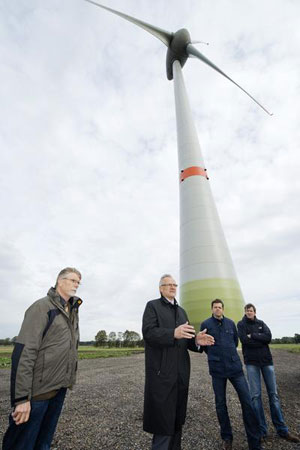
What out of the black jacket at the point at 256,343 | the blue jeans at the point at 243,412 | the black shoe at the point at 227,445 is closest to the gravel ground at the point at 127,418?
the black shoe at the point at 227,445

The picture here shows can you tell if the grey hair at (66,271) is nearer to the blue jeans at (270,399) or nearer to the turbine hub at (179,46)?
the blue jeans at (270,399)

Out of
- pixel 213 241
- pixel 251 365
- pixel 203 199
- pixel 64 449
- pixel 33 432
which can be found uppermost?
pixel 203 199

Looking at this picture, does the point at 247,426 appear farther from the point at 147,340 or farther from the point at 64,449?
the point at 64,449

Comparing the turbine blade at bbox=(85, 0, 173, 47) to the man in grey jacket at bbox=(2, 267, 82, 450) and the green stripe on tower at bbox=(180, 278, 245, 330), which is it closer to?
the green stripe on tower at bbox=(180, 278, 245, 330)

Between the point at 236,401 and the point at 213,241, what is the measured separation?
10878mm

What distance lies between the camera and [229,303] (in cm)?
1566

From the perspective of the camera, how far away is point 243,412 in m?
4.60

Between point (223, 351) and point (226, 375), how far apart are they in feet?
1.34

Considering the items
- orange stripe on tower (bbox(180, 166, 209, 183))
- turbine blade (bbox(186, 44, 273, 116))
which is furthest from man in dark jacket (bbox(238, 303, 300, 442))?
turbine blade (bbox(186, 44, 273, 116))

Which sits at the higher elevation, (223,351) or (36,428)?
(223,351)

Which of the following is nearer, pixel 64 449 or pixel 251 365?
pixel 64 449

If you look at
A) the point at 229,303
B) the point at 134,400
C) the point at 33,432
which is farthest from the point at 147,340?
the point at 229,303

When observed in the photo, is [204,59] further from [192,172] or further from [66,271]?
[66,271]

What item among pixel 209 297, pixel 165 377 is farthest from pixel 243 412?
pixel 209 297
